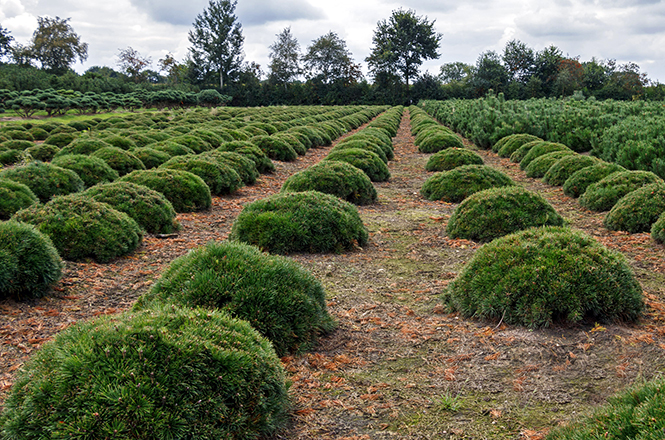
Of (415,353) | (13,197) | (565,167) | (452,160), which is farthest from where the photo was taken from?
(452,160)

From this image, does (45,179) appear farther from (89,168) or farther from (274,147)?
(274,147)

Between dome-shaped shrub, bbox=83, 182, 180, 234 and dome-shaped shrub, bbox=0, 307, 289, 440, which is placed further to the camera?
dome-shaped shrub, bbox=83, 182, 180, 234

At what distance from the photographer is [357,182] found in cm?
1080

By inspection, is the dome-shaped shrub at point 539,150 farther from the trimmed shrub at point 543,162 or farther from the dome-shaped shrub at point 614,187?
the dome-shaped shrub at point 614,187

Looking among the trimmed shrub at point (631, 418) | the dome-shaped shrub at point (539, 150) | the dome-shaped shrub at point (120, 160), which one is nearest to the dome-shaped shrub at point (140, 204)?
the dome-shaped shrub at point (120, 160)

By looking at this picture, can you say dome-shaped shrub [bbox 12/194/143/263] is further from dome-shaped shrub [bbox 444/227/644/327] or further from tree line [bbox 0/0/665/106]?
tree line [bbox 0/0/665/106]

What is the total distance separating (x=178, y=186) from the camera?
33.9ft

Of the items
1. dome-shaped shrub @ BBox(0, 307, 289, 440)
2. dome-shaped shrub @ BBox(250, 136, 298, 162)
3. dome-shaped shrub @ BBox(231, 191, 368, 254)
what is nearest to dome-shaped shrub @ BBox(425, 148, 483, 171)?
dome-shaped shrub @ BBox(250, 136, 298, 162)

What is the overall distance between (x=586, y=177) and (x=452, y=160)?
4.41 metres

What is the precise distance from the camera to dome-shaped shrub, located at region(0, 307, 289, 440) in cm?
254

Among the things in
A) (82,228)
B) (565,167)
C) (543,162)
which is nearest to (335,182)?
(82,228)

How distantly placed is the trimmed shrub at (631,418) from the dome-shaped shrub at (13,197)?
29.3ft

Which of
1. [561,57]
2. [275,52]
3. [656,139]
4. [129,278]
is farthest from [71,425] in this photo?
[275,52]

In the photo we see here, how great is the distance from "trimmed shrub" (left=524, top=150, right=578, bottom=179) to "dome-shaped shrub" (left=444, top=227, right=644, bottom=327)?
10.1 m
